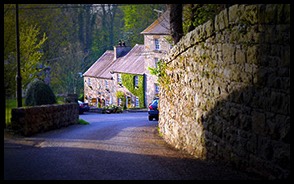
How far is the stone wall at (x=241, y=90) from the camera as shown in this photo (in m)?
6.21

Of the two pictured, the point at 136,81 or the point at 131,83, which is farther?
the point at 131,83

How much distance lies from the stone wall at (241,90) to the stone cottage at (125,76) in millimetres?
11505

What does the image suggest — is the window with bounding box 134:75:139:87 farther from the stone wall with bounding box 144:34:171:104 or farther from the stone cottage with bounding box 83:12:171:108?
the stone wall with bounding box 144:34:171:104

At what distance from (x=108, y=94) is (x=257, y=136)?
22.0 metres

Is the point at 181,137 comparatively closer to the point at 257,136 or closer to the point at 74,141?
the point at 74,141

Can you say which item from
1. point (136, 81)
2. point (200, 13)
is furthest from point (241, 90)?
point (136, 81)

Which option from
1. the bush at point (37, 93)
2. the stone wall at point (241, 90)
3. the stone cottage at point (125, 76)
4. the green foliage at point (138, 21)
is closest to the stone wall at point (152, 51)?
the stone cottage at point (125, 76)

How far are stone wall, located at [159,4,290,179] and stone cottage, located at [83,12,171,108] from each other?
1150 cm

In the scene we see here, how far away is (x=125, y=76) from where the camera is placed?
3362 centimetres

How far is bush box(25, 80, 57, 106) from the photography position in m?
11.4

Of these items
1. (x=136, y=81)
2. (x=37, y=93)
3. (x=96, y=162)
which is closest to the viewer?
(x=96, y=162)

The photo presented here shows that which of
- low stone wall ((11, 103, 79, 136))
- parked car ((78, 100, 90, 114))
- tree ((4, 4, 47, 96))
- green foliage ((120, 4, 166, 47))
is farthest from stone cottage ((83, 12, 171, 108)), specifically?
tree ((4, 4, 47, 96))

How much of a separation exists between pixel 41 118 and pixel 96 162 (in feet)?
11.5

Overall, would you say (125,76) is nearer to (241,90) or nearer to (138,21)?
(138,21)
